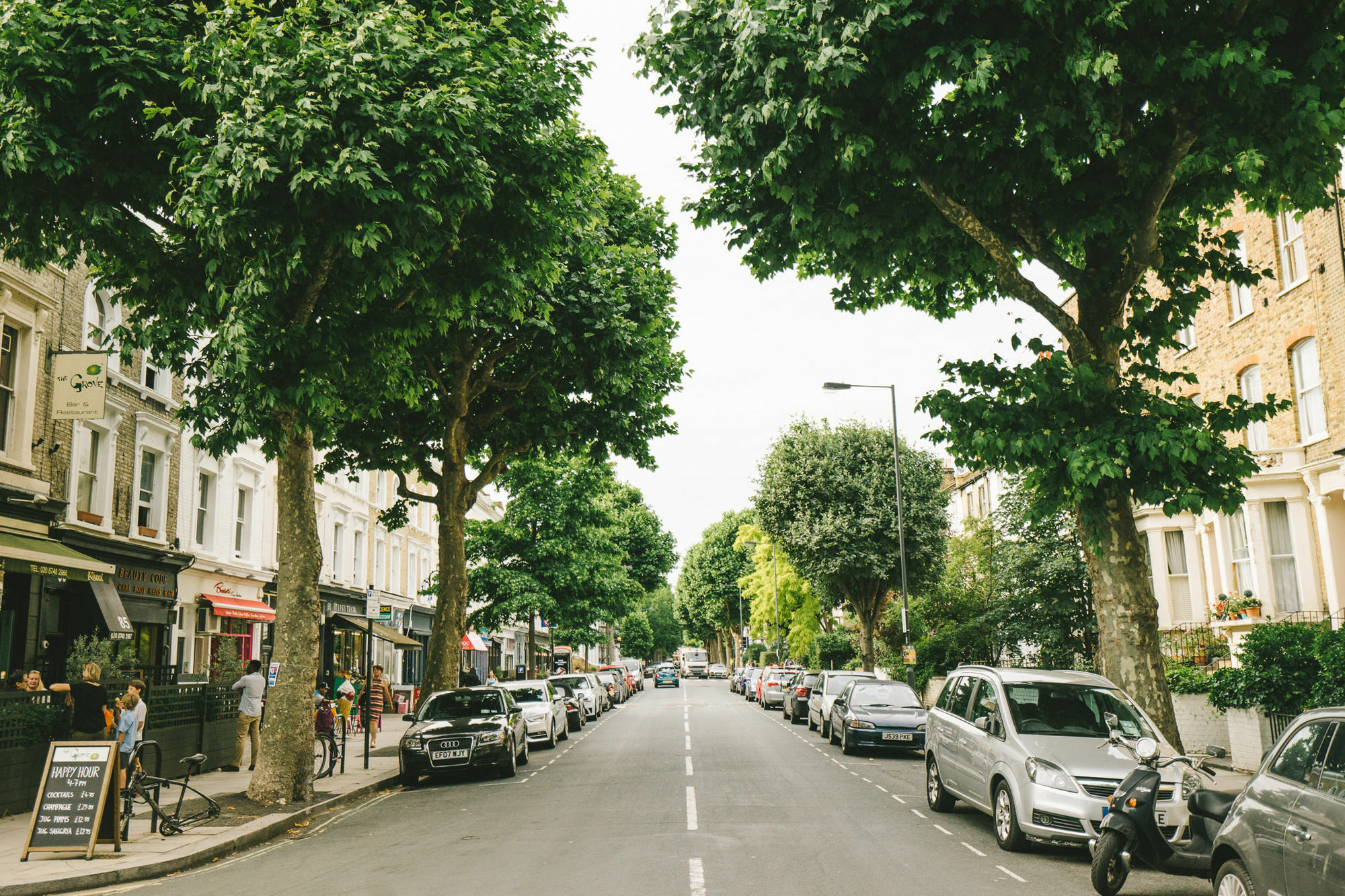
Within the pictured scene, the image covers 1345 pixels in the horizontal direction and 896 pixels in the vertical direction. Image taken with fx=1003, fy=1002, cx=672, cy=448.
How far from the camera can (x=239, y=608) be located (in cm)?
2481

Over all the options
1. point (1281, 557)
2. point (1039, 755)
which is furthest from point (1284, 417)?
point (1039, 755)

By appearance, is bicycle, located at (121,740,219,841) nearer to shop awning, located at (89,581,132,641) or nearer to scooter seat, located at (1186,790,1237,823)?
shop awning, located at (89,581,132,641)

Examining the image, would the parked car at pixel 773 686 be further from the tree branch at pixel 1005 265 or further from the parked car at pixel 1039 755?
the tree branch at pixel 1005 265

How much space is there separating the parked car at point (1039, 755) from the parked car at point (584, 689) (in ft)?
63.9

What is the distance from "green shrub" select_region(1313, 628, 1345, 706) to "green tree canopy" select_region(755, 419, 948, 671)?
20.6 metres

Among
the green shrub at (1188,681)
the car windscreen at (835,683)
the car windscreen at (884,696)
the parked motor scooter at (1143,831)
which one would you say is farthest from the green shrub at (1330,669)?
the car windscreen at (835,683)

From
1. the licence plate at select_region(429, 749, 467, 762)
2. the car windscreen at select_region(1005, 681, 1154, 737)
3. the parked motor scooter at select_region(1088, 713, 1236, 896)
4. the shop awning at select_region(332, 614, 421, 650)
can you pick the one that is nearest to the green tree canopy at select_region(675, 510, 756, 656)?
the shop awning at select_region(332, 614, 421, 650)

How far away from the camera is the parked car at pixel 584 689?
31.6 m

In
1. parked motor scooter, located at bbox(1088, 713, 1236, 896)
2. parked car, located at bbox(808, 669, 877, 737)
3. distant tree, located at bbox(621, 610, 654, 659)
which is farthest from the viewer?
distant tree, located at bbox(621, 610, 654, 659)

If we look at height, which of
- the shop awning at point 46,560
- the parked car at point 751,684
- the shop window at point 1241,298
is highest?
the shop window at point 1241,298

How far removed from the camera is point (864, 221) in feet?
39.7

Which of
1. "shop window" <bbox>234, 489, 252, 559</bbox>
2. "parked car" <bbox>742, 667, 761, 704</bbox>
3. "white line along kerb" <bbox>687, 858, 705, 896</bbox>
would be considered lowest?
"parked car" <bbox>742, 667, 761, 704</bbox>

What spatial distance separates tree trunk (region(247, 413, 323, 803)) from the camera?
42.2ft

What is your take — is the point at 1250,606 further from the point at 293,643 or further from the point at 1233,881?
the point at 293,643
